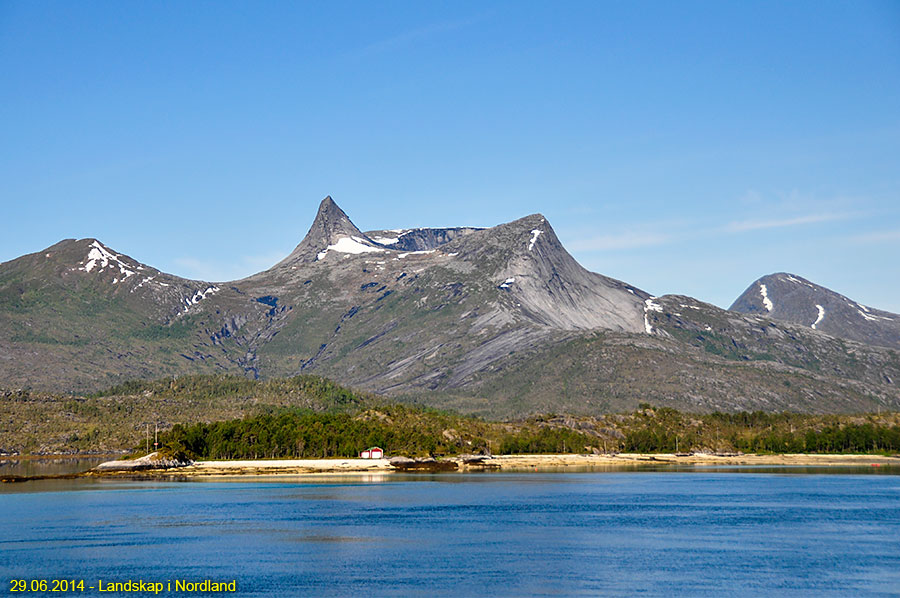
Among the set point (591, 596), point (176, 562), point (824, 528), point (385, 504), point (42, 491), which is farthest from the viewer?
point (42, 491)

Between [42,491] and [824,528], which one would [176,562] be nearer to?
[824,528]

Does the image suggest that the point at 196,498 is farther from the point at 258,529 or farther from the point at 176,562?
the point at 176,562

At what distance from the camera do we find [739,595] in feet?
251

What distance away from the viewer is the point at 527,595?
7694 cm

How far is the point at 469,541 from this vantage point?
106312 millimetres

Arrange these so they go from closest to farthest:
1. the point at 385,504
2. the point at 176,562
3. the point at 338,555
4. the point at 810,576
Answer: the point at 810,576 → the point at 176,562 → the point at 338,555 → the point at 385,504

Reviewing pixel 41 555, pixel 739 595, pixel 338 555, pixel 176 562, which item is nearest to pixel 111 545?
pixel 41 555

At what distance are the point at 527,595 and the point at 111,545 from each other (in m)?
49.1

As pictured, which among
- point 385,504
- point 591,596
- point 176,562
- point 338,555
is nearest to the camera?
point 591,596

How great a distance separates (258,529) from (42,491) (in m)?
73.0

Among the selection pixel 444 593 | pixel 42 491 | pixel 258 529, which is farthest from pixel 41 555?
pixel 42 491

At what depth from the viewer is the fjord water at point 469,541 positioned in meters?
82.5

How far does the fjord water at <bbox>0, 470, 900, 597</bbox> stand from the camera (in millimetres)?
82500

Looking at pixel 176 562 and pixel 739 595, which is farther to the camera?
pixel 176 562
